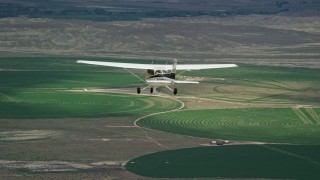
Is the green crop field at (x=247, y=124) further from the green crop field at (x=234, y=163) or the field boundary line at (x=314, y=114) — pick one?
the green crop field at (x=234, y=163)

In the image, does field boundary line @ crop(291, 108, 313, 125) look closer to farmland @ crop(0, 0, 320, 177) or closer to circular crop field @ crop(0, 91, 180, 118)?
farmland @ crop(0, 0, 320, 177)

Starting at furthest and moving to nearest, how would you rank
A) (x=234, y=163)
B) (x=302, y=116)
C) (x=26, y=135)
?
(x=302, y=116) < (x=26, y=135) < (x=234, y=163)

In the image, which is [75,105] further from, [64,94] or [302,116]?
[302,116]

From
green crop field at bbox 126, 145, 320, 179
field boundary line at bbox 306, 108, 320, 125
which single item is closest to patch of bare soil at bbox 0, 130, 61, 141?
green crop field at bbox 126, 145, 320, 179

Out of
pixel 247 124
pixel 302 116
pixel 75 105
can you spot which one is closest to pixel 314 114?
pixel 302 116

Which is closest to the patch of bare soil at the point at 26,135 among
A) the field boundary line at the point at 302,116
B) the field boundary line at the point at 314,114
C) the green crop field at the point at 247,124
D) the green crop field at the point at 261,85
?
the green crop field at the point at 247,124

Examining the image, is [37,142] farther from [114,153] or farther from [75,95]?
[75,95]
